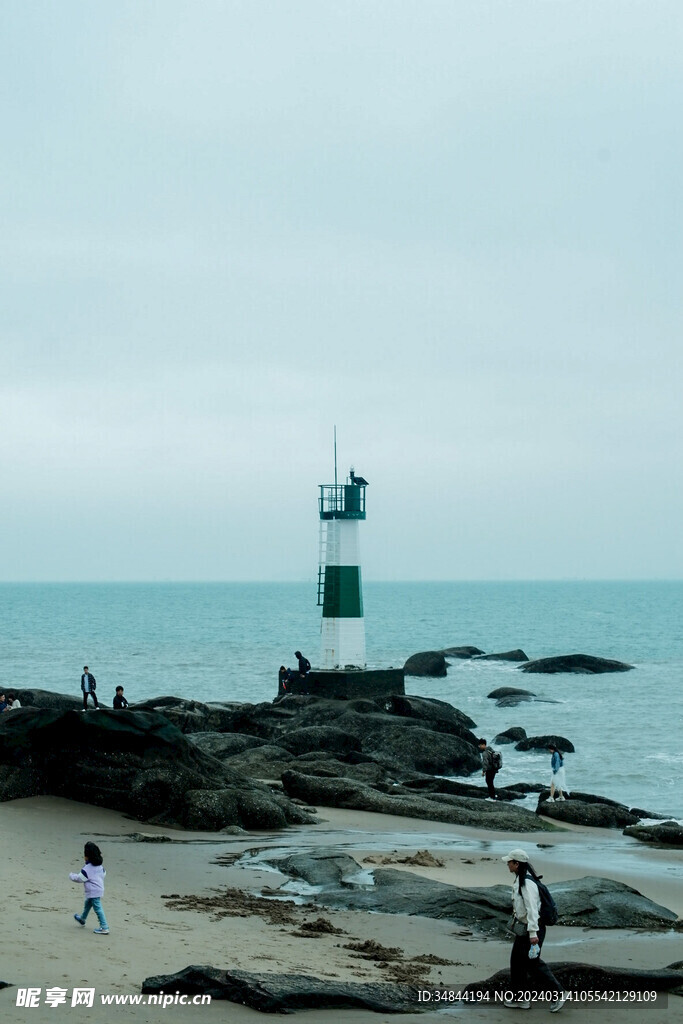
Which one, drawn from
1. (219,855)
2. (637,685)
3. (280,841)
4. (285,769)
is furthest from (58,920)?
(637,685)

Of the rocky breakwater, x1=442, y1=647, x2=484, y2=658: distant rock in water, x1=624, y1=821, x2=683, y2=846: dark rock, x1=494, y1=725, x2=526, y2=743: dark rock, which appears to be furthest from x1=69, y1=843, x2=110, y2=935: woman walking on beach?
x1=442, y1=647, x2=484, y2=658: distant rock in water

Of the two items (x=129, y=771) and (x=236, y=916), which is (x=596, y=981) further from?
(x=129, y=771)

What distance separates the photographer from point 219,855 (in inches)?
653

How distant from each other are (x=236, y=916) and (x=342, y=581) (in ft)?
92.2

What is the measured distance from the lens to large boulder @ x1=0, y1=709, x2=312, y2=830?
62.7 feet

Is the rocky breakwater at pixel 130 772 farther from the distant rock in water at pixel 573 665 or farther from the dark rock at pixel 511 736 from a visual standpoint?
the distant rock in water at pixel 573 665

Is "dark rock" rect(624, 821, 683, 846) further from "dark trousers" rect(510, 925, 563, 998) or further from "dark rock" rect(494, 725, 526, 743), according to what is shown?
"dark rock" rect(494, 725, 526, 743)

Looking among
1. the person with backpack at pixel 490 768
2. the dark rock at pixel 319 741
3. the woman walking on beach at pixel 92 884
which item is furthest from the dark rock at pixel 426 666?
the woman walking on beach at pixel 92 884

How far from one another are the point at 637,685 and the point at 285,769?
3926 cm

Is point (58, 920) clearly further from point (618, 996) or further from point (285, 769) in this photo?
point (285, 769)

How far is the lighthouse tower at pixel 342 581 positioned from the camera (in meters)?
40.8

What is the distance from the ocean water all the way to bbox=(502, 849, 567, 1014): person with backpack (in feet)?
60.4

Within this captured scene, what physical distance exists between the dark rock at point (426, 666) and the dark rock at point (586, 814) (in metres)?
41.2

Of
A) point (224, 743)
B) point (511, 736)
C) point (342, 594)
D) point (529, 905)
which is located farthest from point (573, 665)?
point (529, 905)
